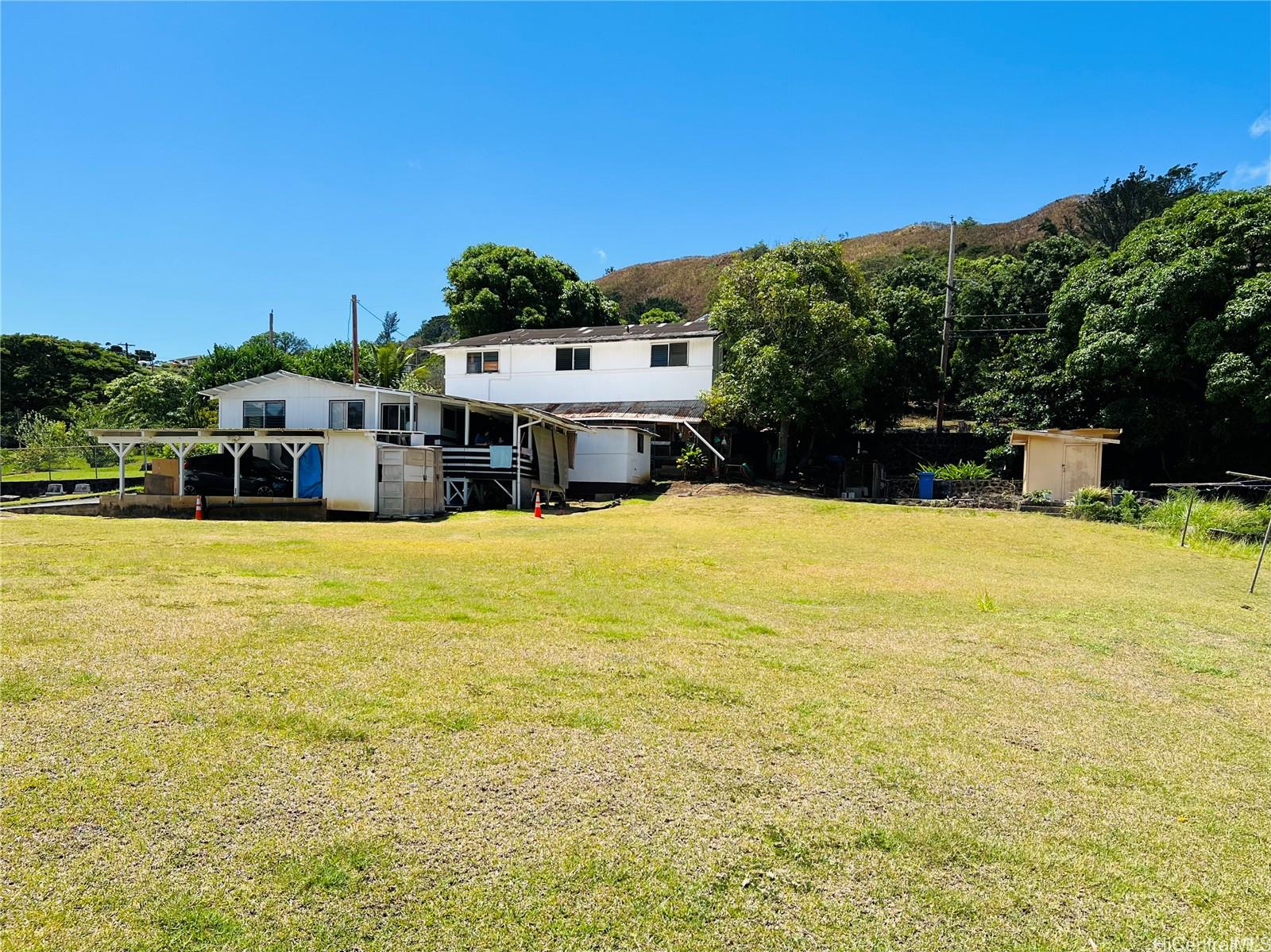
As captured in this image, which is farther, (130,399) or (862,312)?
(130,399)

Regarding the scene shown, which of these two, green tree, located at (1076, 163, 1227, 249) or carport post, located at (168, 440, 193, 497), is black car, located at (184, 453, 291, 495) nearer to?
carport post, located at (168, 440, 193, 497)

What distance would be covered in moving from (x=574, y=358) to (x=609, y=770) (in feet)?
96.5

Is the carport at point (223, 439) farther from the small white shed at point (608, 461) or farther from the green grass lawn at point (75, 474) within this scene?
the small white shed at point (608, 461)

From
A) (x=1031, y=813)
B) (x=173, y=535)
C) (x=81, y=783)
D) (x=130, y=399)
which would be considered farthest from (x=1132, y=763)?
(x=130, y=399)

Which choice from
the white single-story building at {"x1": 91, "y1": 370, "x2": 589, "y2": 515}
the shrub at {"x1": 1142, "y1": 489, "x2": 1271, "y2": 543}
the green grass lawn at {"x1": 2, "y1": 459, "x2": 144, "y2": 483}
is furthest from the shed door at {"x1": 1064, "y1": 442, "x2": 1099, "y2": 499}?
the green grass lawn at {"x1": 2, "y1": 459, "x2": 144, "y2": 483}

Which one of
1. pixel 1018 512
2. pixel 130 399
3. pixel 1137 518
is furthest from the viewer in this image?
pixel 130 399

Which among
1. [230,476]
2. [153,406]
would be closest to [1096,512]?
[230,476]

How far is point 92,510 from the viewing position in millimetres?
21000

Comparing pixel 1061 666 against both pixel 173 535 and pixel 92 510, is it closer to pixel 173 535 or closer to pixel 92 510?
pixel 173 535

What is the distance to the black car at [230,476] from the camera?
71.4 feet

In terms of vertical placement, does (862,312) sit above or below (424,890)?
above

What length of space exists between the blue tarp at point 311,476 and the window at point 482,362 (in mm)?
13528

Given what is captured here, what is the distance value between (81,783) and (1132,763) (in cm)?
625

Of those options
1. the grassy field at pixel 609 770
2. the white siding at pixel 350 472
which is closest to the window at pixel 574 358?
the white siding at pixel 350 472
